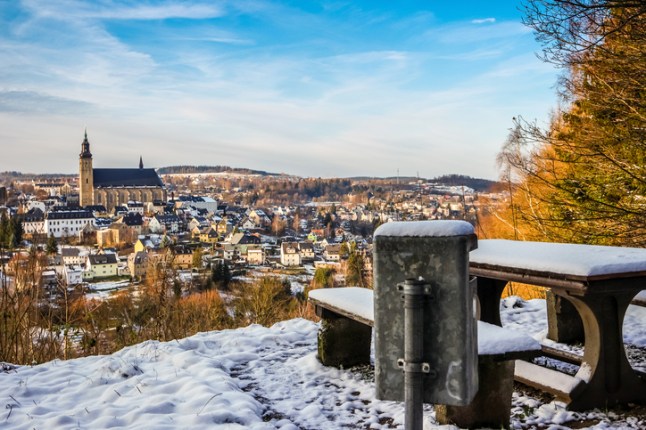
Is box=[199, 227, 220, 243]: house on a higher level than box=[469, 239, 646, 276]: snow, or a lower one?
lower

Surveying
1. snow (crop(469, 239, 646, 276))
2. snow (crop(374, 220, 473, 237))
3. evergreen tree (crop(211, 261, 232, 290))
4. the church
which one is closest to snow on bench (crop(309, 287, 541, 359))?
snow (crop(469, 239, 646, 276))

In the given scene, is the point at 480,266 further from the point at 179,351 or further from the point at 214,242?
the point at 214,242

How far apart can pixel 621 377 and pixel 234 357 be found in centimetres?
323

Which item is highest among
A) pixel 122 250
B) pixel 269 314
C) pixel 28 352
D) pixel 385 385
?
pixel 385 385

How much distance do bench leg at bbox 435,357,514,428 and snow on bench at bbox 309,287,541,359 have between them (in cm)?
16

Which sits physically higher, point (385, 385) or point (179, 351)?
point (385, 385)

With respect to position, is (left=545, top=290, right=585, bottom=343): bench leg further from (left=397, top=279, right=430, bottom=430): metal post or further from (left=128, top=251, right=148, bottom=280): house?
(left=128, top=251, right=148, bottom=280): house

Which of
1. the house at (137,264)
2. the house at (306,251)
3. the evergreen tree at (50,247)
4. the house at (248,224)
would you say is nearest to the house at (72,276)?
the evergreen tree at (50,247)

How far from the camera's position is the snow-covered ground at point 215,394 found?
3.46 meters

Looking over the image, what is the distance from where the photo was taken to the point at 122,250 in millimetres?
85500

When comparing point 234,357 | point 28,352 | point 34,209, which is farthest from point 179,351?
point 34,209

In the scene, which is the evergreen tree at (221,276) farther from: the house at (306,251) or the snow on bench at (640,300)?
the snow on bench at (640,300)

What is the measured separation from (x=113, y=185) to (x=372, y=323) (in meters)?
136

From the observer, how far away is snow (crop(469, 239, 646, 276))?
3.36 m
